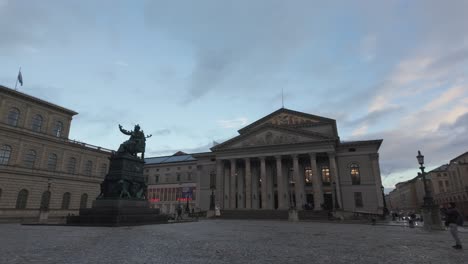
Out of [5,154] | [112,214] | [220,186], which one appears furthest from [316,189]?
[5,154]

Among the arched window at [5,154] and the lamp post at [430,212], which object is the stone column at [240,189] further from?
the arched window at [5,154]

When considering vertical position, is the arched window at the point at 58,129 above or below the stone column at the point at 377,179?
above

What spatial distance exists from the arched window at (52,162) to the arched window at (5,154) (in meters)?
5.59

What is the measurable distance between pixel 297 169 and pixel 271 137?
7.62 m

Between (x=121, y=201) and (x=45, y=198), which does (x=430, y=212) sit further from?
(x=45, y=198)

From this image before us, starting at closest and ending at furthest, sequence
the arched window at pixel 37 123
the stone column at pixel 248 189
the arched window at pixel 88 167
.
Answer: the arched window at pixel 37 123 → the stone column at pixel 248 189 → the arched window at pixel 88 167

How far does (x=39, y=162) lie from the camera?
40.4m

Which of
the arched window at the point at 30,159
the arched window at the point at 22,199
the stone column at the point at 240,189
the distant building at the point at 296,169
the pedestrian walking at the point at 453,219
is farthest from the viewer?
the stone column at the point at 240,189

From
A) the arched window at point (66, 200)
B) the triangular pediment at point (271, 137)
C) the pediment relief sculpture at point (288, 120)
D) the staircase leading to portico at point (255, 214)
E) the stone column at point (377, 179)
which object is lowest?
the staircase leading to portico at point (255, 214)

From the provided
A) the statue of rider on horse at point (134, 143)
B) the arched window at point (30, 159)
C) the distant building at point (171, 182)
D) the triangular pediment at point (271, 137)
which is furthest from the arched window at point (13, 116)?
the distant building at point (171, 182)

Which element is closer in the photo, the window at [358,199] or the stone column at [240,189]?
the window at [358,199]

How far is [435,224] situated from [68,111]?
51.6 m

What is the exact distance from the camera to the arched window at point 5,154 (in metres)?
36.2

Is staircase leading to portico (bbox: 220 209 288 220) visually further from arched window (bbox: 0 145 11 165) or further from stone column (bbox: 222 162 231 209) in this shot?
arched window (bbox: 0 145 11 165)
